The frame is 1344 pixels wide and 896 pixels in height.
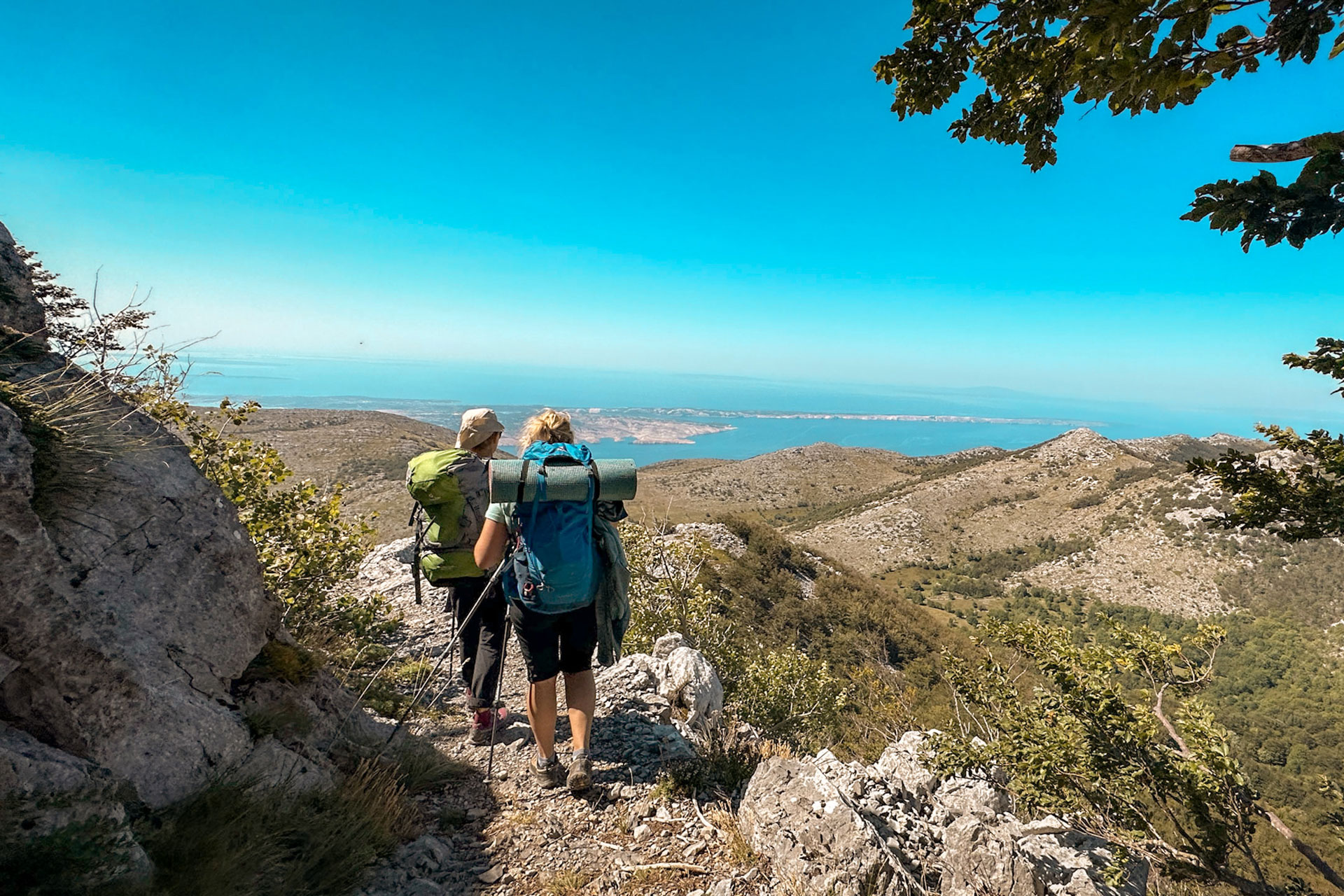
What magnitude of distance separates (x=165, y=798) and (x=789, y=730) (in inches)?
367

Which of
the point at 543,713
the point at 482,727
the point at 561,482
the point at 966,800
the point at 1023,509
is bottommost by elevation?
the point at 1023,509

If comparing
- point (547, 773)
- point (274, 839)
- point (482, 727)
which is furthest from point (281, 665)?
point (547, 773)

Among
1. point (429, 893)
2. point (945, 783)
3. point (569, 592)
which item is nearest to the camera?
point (429, 893)

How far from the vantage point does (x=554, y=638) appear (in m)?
4.04

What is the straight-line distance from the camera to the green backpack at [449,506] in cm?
462

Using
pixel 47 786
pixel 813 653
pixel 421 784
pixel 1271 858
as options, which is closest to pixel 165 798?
pixel 47 786

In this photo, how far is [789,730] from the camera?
33.2 ft

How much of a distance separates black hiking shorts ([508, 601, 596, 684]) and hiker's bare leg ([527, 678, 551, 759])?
0.09 meters

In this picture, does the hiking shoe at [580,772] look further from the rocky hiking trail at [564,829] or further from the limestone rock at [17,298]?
the limestone rock at [17,298]

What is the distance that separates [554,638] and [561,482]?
1257mm

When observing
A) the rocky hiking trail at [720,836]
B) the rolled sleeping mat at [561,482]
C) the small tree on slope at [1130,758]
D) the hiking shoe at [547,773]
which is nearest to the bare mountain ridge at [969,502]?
the small tree on slope at [1130,758]

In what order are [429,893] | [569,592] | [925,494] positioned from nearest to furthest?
1. [429,893]
2. [569,592]
3. [925,494]

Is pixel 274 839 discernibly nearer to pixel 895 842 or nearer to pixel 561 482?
pixel 561 482

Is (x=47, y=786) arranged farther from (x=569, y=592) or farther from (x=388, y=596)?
(x=388, y=596)
